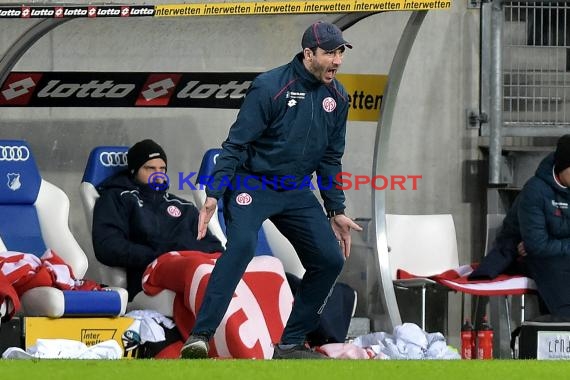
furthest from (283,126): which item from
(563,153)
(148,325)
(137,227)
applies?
(563,153)

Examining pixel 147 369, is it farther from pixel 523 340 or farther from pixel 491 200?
pixel 491 200

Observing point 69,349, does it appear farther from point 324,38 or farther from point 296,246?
point 324,38

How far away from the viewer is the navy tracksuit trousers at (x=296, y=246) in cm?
718

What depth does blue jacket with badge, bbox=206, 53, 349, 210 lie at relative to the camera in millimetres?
7215

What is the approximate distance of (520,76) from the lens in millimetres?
10914

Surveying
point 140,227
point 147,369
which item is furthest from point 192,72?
point 147,369

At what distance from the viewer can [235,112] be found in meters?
11.0

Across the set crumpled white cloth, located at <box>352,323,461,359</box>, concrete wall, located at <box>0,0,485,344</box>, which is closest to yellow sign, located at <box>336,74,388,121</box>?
concrete wall, located at <box>0,0,485,344</box>

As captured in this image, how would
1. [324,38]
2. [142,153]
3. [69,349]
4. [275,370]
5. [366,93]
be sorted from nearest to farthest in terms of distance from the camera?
[275,370]
[324,38]
[69,349]
[142,153]
[366,93]

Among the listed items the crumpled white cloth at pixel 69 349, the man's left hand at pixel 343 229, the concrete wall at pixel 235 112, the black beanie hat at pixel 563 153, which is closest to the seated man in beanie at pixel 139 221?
the crumpled white cloth at pixel 69 349

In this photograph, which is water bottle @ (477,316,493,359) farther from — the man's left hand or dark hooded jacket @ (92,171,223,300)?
the man's left hand

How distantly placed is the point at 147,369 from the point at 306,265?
6.70ft

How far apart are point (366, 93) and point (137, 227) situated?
1.98m

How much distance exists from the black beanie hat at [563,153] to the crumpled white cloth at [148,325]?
2674mm
